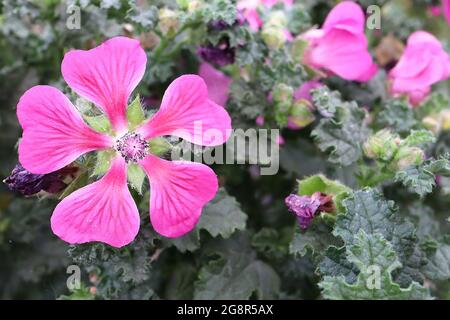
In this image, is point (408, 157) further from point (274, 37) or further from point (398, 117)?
point (274, 37)

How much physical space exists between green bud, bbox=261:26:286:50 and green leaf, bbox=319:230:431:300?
58 centimetres

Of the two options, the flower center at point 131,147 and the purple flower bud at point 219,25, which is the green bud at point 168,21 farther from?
the flower center at point 131,147

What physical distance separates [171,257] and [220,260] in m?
0.15

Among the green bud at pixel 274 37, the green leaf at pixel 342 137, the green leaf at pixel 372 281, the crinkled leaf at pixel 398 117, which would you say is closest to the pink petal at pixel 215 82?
the green bud at pixel 274 37

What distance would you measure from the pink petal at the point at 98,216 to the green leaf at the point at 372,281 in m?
0.34

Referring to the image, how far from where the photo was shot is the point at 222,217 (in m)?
1.35

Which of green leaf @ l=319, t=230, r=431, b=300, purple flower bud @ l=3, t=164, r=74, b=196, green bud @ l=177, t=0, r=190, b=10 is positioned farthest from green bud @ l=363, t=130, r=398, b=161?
purple flower bud @ l=3, t=164, r=74, b=196

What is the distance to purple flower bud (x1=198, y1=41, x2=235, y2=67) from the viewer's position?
144cm

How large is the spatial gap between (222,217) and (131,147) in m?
0.29

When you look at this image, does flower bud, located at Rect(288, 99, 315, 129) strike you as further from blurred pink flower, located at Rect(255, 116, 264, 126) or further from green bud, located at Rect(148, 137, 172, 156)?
green bud, located at Rect(148, 137, 172, 156)

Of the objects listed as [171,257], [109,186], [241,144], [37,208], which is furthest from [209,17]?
[37,208]

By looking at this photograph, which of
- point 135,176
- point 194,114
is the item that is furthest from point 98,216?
point 194,114

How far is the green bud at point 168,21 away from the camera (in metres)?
1.39
